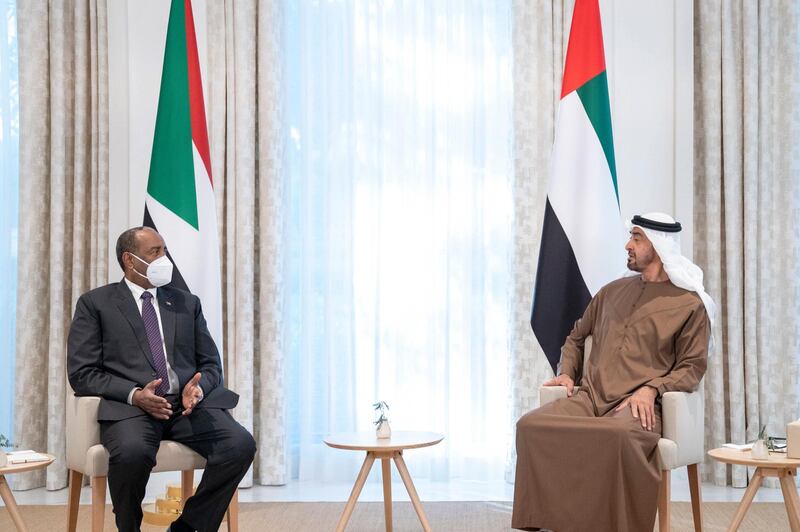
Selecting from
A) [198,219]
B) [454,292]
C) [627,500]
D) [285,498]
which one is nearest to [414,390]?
[454,292]

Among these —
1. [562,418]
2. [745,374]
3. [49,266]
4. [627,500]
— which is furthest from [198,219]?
[745,374]

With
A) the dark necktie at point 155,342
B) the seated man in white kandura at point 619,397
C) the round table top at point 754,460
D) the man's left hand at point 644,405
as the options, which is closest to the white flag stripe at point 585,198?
the seated man in white kandura at point 619,397

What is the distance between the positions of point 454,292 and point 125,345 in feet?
7.93

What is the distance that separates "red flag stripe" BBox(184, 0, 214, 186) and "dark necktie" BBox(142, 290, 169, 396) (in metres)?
1.15

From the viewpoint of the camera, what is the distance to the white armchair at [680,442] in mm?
3807

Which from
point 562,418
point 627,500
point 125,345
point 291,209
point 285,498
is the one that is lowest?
point 285,498

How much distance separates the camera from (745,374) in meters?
5.59

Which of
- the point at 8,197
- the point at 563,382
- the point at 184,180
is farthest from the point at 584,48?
the point at 8,197

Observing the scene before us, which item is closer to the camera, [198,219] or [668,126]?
[198,219]

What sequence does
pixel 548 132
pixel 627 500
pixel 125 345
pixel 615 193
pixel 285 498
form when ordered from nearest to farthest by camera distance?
pixel 627 500 < pixel 125 345 < pixel 615 193 < pixel 285 498 < pixel 548 132

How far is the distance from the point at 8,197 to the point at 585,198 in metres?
3.74

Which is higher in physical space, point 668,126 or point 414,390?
Result: point 668,126

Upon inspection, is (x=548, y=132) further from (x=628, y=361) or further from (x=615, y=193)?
(x=628, y=361)

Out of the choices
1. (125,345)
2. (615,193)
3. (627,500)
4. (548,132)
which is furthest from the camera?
(548,132)
